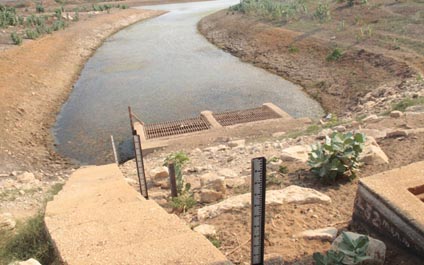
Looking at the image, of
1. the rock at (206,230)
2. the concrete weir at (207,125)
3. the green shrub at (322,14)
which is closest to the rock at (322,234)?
the rock at (206,230)

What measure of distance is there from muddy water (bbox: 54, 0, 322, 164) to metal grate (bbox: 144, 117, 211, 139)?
1.03m

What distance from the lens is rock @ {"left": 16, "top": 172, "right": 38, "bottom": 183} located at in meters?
8.67

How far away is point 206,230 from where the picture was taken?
164 inches

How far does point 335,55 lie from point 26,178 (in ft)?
41.5

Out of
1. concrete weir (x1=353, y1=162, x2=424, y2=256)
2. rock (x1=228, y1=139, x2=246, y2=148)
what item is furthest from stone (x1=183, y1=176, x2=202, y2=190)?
concrete weir (x1=353, y1=162, x2=424, y2=256)

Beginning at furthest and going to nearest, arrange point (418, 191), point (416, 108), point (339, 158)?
point (416, 108) → point (339, 158) → point (418, 191)

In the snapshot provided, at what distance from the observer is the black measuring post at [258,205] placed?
8.03ft

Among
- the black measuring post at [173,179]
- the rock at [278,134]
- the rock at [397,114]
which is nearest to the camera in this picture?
the black measuring post at [173,179]

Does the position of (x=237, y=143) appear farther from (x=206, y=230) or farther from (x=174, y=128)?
(x=206, y=230)

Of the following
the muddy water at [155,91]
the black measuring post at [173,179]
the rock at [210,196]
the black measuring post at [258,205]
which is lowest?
the muddy water at [155,91]

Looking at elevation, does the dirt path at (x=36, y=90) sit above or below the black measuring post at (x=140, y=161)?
below

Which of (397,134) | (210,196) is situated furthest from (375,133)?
(210,196)

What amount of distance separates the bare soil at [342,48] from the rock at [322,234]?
8.70 m

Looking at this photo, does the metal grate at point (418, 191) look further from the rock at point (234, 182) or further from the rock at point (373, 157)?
the rock at point (234, 182)
